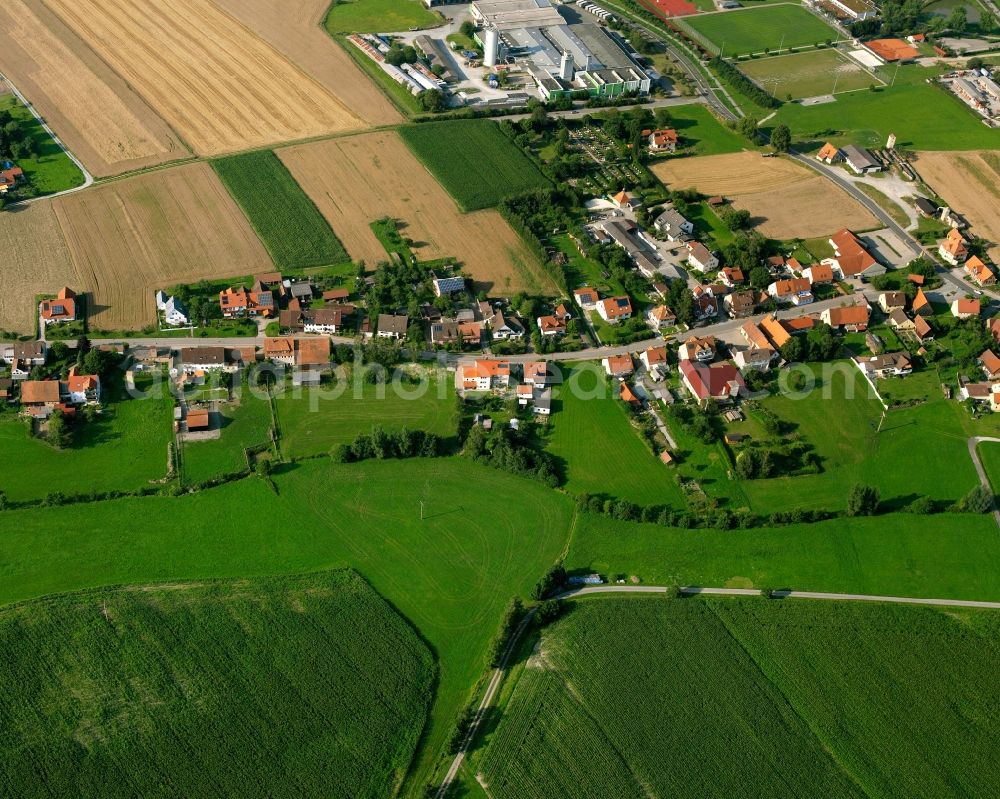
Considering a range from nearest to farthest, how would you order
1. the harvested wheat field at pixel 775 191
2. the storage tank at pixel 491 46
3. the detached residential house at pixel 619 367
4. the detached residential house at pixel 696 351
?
the detached residential house at pixel 619 367
the detached residential house at pixel 696 351
the harvested wheat field at pixel 775 191
the storage tank at pixel 491 46

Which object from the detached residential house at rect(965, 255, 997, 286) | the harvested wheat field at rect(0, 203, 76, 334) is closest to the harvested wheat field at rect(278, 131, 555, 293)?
the harvested wheat field at rect(0, 203, 76, 334)

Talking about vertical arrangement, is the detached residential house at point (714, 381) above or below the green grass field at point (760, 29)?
below

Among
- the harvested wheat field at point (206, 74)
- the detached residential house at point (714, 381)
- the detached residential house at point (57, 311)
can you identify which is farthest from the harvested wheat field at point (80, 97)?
the detached residential house at point (714, 381)

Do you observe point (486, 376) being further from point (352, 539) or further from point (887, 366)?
point (887, 366)

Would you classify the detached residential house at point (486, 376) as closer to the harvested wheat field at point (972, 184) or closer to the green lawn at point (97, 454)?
the green lawn at point (97, 454)

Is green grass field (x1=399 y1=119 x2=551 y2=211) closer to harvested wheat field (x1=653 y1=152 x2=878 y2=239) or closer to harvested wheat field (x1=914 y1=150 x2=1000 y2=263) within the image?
harvested wheat field (x1=653 y1=152 x2=878 y2=239)
